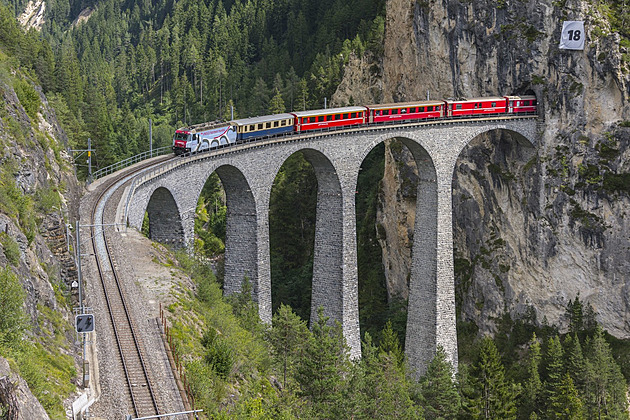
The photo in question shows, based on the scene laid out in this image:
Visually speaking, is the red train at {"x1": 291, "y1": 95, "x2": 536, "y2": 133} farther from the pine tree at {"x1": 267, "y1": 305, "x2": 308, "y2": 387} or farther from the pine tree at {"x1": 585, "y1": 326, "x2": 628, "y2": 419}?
the pine tree at {"x1": 585, "y1": 326, "x2": 628, "y2": 419}

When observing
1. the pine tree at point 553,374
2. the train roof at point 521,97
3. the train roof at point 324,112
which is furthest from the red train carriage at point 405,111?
the pine tree at point 553,374

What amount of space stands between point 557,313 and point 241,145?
31.6 metres

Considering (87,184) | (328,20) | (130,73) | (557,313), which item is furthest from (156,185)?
(130,73)

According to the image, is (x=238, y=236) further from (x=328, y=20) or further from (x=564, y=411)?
(x=328, y=20)

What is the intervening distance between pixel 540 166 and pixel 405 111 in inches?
530

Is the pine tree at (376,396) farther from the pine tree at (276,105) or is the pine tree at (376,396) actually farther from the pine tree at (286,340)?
the pine tree at (276,105)

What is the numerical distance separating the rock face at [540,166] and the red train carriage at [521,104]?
33.6 inches

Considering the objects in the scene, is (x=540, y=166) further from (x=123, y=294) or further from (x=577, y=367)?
(x=123, y=294)

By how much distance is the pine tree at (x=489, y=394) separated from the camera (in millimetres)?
Answer: 57781

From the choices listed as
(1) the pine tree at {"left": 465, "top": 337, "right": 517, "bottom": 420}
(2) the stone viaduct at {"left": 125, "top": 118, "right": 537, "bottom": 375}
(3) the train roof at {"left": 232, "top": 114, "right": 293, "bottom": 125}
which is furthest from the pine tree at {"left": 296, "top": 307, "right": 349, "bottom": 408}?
(3) the train roof at {"left": 232, "top": 114, "right": 293, "bottom": 125}

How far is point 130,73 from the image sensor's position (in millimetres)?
171625

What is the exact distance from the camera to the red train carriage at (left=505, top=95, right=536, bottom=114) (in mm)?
68688

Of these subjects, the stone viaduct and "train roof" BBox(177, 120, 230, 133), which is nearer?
the stone viaduct

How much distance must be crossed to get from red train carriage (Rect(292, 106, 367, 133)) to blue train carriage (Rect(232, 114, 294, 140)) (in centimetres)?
80
